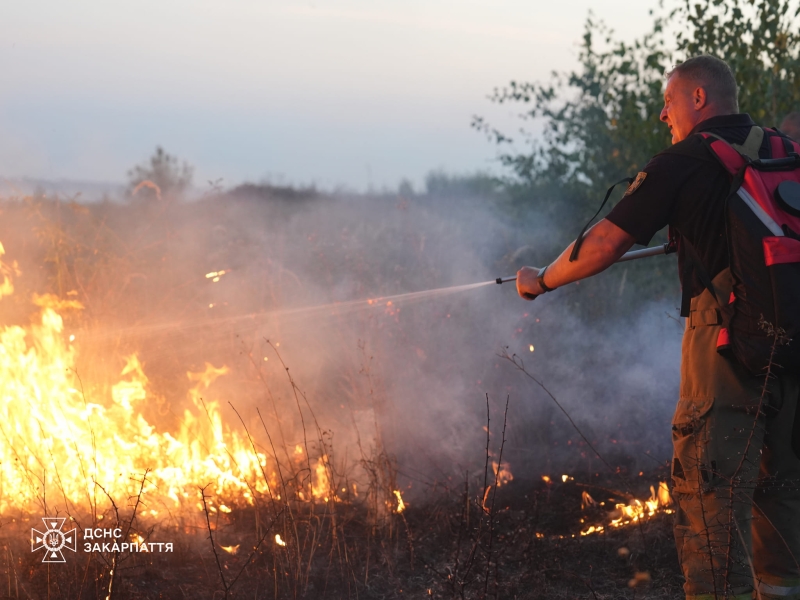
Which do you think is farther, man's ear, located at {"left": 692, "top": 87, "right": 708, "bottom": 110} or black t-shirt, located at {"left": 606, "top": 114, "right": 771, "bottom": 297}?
man's ear, located at {"left": 692, "top": 87, "right": 708, "bottom": 110}

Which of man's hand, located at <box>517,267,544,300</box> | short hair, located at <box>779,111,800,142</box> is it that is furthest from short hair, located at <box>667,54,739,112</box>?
short hair, located at <box>779,111,800,142</box>

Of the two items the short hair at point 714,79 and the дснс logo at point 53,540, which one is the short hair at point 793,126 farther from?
the дснс logo at point 53,540

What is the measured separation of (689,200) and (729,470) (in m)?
0.95

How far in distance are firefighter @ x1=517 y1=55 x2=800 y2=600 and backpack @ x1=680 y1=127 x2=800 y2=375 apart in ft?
0.17

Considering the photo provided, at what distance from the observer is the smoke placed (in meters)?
5.82

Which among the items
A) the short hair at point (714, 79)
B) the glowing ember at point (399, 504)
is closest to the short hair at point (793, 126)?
the short hair at point (714, 79)

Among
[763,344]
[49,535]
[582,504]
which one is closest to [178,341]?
[49,535]

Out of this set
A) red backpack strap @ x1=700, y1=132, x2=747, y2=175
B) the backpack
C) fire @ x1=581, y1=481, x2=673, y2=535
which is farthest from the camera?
fire @ x1=581, y1=481, x2=673, y2=535

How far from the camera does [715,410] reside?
8.32 ft

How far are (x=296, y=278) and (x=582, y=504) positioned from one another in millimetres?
3307

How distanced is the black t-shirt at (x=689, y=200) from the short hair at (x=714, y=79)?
8.0 inches

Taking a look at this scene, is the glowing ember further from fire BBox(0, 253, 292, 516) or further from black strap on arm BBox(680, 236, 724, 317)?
black strap on arm BBox(680, 236, 724, 317)

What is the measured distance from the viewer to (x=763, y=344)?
238cm

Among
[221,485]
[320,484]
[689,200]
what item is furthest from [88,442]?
[689,200]
